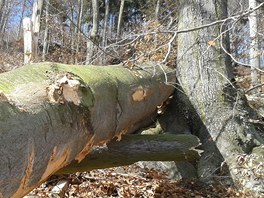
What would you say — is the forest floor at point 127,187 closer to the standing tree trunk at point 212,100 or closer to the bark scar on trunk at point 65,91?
the standing tree trunk at point 212,100

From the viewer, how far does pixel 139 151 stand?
4.27 m

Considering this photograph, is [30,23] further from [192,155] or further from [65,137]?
[65,137]

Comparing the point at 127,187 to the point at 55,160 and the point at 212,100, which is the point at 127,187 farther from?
the point at 55,160

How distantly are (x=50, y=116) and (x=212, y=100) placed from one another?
11.6ft

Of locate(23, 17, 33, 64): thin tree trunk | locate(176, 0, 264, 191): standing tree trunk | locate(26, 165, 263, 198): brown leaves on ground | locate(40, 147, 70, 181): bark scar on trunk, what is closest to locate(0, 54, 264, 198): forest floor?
locate(26, 165, 263, 198): brown leaves on ground

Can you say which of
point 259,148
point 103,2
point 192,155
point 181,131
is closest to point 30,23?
point 181,131

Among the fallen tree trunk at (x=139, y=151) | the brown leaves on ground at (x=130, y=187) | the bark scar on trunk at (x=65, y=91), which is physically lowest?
the brown leaves on ground at (x=130, y=187)

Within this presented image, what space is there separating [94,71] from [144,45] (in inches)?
161

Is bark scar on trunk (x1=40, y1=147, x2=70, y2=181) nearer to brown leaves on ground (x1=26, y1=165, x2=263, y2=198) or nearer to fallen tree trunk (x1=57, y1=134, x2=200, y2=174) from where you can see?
fallen tree trunk (x1=57, y1=134, x2=200, y2=174)

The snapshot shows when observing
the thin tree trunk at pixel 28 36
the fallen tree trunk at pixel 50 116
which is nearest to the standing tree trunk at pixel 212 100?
the fallen tree trunk at pixel 50 116

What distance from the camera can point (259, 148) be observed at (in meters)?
4.93

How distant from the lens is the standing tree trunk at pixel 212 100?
4.93m

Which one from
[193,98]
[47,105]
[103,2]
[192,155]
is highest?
[103,2]

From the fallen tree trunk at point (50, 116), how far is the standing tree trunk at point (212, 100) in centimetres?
199
